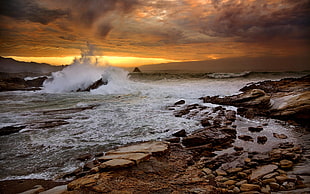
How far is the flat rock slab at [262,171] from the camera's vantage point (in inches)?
123

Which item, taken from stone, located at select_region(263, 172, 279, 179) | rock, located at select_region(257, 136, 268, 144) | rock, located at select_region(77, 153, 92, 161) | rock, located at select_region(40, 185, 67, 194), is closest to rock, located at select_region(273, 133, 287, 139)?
rock, located at select_region(257, 136, 268, 144)

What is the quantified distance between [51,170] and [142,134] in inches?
108

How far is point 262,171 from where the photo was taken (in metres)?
3.26

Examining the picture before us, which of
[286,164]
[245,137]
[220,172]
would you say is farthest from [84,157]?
[245,137]

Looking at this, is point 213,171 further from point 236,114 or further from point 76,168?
point 236,114

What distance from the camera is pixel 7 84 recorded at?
17.2 m

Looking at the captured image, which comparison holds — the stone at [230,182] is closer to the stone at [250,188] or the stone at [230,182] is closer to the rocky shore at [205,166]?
the rocky shore at [205,166]

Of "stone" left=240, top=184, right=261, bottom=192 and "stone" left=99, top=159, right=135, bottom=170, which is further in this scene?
"stone" left=99, top=159, right=135, bottom=170

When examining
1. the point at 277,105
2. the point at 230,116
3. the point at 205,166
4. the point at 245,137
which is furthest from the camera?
the point at 277,105

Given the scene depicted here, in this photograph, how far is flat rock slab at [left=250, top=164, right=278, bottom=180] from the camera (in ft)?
10.3

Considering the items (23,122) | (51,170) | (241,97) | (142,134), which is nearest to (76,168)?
(51,170)

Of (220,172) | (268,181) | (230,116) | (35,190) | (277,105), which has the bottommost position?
(35,190)

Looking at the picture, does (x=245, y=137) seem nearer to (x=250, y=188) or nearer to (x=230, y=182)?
(x=230, y=182)

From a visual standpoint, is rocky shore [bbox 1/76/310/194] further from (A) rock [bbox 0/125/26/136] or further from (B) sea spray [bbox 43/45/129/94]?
(B) sea spray [bbox 43/45/129/94]
